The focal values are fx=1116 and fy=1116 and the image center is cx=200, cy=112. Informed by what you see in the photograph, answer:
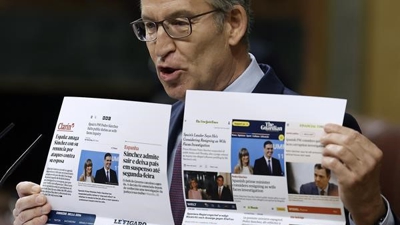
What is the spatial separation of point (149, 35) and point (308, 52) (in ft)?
13.7

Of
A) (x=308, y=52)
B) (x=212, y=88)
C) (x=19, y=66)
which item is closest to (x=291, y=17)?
(x=308, y=52)

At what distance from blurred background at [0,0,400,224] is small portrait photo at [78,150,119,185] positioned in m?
4.11

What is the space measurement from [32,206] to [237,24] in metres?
0.71

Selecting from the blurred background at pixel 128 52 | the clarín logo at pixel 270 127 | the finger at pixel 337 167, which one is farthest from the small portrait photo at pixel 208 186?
the blurred background at pixel 128 52

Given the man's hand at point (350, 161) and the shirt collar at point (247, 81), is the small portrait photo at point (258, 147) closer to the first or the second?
the man's hand at point (350, 161)

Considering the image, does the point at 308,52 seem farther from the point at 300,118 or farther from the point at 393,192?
the point at 300,118

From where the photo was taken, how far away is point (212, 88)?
9.46 ft

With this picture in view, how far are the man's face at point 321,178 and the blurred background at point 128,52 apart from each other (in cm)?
434

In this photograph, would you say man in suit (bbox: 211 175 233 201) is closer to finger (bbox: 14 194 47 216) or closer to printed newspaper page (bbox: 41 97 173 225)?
printed newspaper page (bbox: 41 97 173 225)

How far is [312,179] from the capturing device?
243 centimetres

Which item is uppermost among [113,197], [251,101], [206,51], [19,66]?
[19,66]

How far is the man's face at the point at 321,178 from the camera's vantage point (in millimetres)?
2420

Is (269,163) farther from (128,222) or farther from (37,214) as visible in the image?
(37,214)

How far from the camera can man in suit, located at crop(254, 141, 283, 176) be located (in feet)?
8.02
